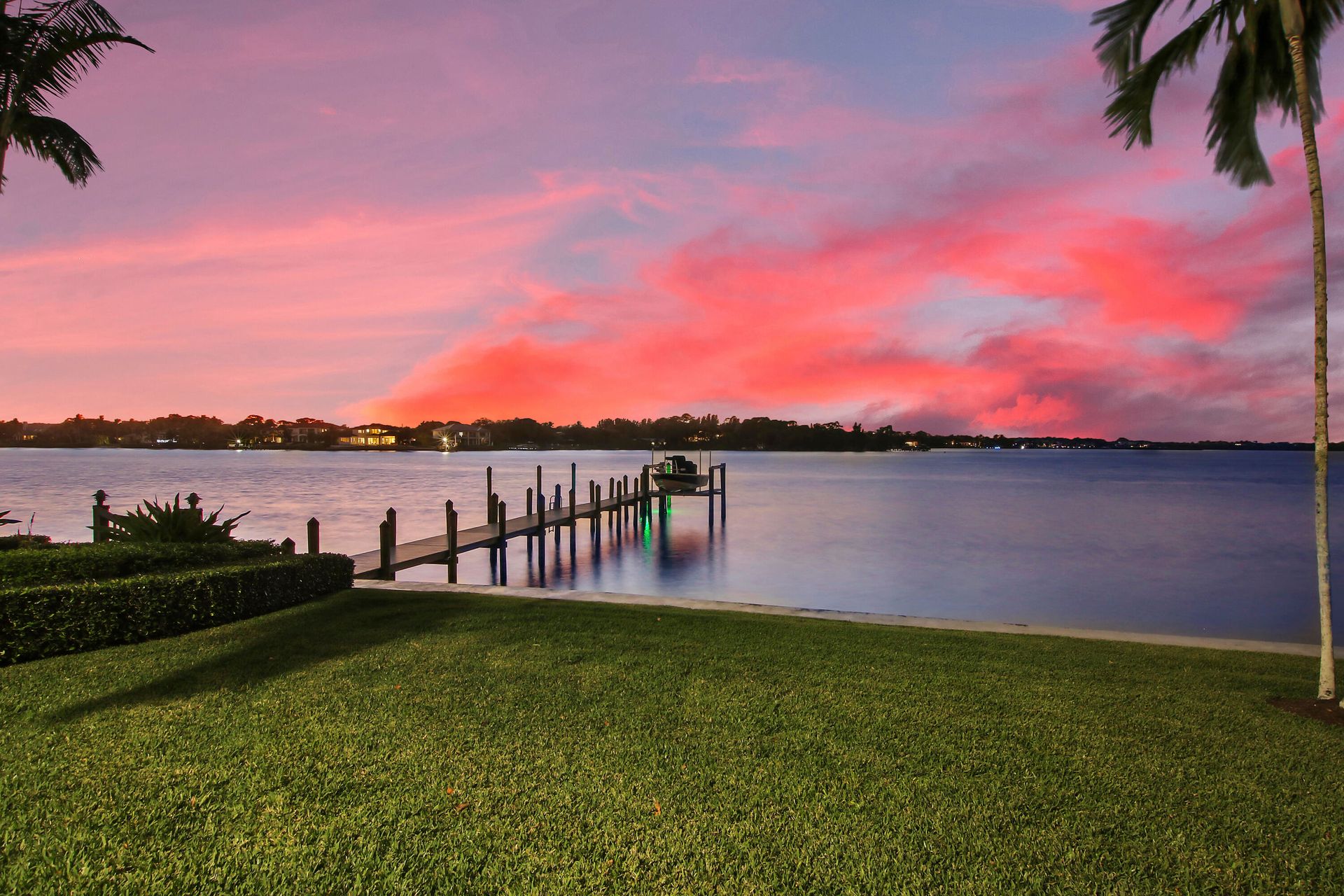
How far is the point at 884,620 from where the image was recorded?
8.85 metres

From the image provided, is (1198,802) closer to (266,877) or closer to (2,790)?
(266,877)

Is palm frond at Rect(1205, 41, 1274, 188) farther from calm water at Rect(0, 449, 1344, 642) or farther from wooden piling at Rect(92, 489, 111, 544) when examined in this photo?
wooden piling at Rect(92, 489, 111, 544)

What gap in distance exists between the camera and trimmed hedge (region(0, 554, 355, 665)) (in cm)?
625

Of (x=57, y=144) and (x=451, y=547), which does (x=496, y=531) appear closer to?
(x=451, y=547)

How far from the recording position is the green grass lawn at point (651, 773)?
3209 millimetres

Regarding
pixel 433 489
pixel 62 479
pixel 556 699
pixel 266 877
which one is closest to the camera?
pixel 266 877

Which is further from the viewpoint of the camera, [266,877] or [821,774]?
[821,774]

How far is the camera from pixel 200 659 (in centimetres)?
622

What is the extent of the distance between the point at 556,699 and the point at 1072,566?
2352 centimetres

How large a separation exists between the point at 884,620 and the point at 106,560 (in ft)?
29.1

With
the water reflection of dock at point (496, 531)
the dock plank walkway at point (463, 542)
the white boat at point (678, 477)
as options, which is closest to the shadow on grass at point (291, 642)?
the dock plank walkway at point (463, 542)

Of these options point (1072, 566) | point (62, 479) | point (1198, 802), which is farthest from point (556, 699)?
point (62, 479)

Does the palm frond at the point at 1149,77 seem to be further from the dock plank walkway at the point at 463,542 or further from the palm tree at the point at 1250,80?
the dock plank walkway at the point at 463,542

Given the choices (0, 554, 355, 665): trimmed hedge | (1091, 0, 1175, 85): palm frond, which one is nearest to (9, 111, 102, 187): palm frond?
(0, 554, 355, 665): trimmed hedge
